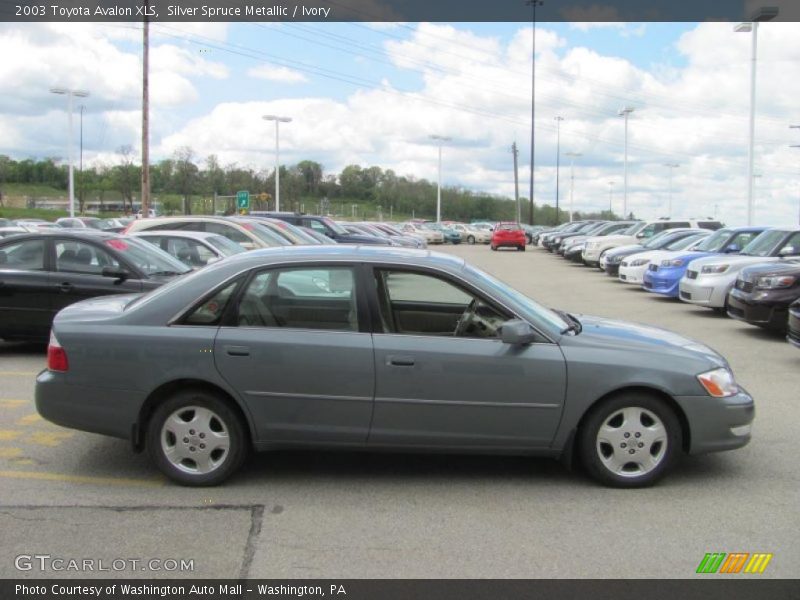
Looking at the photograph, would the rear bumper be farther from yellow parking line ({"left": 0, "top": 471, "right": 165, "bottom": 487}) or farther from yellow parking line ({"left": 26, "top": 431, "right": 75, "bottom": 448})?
yellow parking line ({"left": 26, "top": 431, "right": 75, "bottom": 448})

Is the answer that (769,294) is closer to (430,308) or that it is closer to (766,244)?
(766,244)

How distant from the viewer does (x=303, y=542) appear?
Answer: 4.01 meters

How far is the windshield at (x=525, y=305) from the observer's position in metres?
4.97

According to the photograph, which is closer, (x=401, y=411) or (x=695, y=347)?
(x=401, y=411)

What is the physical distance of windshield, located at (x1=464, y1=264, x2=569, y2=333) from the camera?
4.97 m

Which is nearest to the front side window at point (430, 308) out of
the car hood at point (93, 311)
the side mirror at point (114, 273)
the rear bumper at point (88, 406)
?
the rear bumper at point (88, 406)

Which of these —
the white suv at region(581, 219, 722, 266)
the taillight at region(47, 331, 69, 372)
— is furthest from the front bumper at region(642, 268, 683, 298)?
the taillight at region(47, 331, 69, 372)

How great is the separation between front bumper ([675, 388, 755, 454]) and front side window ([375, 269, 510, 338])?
1320 mm

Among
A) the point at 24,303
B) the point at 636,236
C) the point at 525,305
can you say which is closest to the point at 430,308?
the point at 525,305

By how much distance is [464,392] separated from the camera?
471 cm

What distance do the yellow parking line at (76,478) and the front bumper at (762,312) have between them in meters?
8.81
